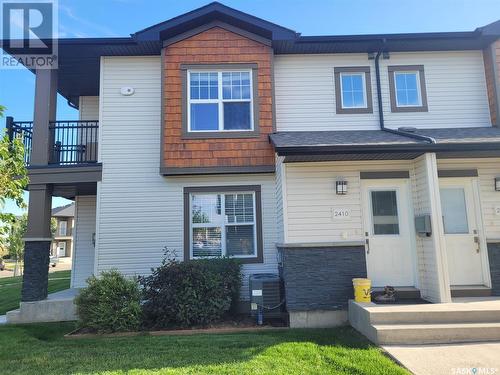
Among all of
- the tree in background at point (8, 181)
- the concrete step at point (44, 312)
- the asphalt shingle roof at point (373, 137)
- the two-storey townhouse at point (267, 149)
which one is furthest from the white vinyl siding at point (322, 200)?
the concrete step at point (44, 312)

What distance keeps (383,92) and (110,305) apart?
7.83 metres

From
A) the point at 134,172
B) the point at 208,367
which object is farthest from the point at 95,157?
the point at 208,367

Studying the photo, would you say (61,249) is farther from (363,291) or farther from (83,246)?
(363,291)

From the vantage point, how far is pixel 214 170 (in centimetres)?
823

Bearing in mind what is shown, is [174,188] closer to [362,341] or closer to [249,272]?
[249,272]

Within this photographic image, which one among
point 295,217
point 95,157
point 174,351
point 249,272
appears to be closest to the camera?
point 174,351

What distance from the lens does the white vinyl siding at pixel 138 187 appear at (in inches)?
323

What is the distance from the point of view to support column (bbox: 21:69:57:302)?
25.8 ft

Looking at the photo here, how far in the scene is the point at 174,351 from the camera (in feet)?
17.0

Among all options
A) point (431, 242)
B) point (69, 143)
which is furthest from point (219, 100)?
point (431, 242)

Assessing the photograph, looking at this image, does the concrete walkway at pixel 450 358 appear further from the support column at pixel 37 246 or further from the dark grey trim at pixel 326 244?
the support column at pixel 37 246

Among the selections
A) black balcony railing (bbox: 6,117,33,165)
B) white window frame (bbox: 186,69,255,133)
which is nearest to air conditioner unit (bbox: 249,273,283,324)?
white window frame (bbox: 186,69,255,133)

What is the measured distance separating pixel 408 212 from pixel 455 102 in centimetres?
352

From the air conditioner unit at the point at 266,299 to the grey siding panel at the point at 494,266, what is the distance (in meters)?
4.25
